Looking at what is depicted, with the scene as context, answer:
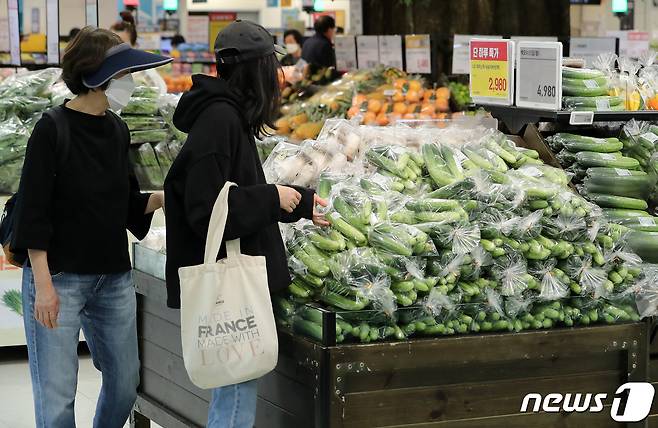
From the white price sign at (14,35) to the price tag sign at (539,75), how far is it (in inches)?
241

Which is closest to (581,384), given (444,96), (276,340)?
(276,340)

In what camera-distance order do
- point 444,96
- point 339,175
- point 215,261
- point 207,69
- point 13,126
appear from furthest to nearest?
1. point 207,69
2. point 444,96
3. point 13,126
4. point 339,175
5. point 215,261

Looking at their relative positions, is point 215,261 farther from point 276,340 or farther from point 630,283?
point 630,283

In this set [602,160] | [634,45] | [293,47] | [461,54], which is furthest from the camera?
[293,47]

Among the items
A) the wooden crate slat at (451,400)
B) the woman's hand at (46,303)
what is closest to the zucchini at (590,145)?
the wooden crate slat at (451,400)

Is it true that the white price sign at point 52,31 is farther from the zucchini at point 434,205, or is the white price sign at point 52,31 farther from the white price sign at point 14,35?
the zucchini at point 434,205

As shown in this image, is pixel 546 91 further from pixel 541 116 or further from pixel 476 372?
pixel 476 372

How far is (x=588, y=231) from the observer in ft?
11.6

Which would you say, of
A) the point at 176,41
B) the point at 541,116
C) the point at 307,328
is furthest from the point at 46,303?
the point at 176,41

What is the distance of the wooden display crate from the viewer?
3.21 m

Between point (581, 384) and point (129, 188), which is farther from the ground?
point (129, 188)

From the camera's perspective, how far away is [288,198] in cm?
324

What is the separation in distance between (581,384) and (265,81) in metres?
1.41

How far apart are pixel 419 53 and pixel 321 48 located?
232cm
